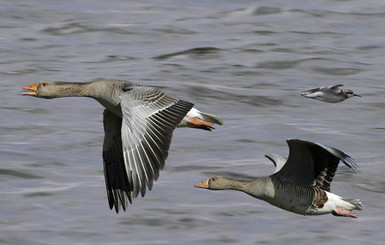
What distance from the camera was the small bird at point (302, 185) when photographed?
36.4 ft

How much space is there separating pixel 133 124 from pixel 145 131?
5.5 inches

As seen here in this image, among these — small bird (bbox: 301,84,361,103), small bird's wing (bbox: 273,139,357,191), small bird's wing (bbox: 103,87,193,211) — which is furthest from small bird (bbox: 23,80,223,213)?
small bird (bbox: 301,84,361,103)

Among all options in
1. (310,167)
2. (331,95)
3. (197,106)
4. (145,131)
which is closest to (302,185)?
(310,167)

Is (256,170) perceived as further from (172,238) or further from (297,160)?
(297,160)

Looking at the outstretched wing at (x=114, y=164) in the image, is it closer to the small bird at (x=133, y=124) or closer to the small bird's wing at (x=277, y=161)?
the small bird at (x=133, y=124)

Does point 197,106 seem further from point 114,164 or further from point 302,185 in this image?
point 302,185

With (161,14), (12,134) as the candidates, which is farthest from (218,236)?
(161,14)

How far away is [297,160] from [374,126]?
6676 mm

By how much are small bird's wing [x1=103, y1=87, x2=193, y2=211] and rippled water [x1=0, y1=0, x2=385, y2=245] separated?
230cm

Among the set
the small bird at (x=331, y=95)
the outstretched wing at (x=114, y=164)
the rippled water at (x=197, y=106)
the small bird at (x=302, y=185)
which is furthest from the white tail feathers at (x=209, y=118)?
the small bird at (x=331, y=95)

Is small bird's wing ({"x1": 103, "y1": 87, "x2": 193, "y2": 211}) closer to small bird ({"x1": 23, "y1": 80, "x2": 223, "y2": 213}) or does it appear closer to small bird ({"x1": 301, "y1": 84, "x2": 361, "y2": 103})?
small bird ({"x1": 23, "y1": 80, "x2": 223, "y2": 213})

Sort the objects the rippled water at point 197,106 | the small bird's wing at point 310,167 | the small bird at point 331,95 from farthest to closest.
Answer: the small bird at point 331,95 < the rippled water at point 197,106 < the small bird's wing at point 310,167

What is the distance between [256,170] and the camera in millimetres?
15164

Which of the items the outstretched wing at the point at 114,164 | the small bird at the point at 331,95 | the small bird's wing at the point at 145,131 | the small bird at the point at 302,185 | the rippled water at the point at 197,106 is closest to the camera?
the small bird's wing at the point at 145,131
